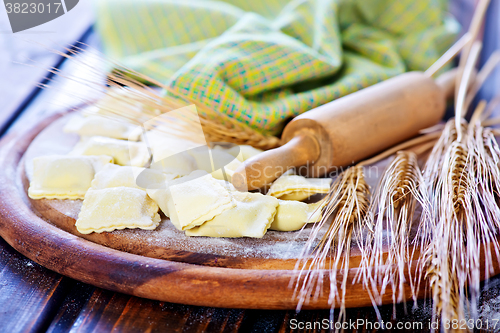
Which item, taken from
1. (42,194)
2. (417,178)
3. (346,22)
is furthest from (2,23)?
(417,178)

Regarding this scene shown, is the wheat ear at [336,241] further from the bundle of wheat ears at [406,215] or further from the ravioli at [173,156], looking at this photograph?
the ravioli at [173,156]

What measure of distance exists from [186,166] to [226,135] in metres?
0.19

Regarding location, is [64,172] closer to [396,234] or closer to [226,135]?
[226,135]

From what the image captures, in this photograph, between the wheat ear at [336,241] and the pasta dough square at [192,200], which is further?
the pasta dough square at [192,200]

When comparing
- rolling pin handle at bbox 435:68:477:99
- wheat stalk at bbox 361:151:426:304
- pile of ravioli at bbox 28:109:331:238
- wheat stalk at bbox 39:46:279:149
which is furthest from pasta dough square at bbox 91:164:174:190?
rolling pin handle at bbox 435:68:477:99

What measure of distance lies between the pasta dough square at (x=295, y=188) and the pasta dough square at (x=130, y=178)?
24 centimetres

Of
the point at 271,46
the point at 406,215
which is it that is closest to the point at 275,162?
the point at 406,215

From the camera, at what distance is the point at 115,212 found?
32.5 inches

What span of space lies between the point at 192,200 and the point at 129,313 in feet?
0.77

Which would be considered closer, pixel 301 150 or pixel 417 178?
pixel 417 178

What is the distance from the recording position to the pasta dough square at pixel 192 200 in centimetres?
80

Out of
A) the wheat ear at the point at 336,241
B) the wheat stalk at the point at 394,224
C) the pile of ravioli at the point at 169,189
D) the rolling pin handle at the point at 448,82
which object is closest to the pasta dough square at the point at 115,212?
the pile of ravioli at the point at 169,189

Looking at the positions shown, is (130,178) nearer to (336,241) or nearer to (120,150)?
(120,150)

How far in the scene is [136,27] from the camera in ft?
5.21
